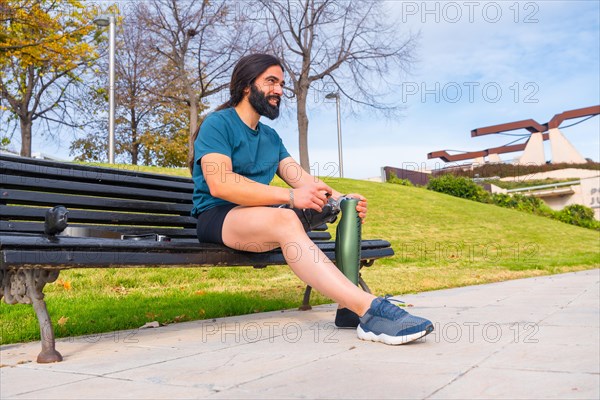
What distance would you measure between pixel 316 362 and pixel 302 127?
2098 centimetres

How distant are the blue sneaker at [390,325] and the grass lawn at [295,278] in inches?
70.6

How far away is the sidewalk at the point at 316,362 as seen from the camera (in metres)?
1.96

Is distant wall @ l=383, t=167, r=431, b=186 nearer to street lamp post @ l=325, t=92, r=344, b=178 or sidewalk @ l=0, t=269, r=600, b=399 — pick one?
street lamp post @ l=325, t=92, r=344, b=178

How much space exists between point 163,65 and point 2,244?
23.3m

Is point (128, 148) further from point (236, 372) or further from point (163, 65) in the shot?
point (236, 372)

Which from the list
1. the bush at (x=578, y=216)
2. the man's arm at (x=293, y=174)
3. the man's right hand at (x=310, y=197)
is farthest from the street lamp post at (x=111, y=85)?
the bush at (x=578, y=216)

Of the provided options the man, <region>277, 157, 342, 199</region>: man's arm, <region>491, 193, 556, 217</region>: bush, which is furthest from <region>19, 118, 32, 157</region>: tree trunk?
the man

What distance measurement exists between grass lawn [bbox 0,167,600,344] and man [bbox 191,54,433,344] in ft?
3.89

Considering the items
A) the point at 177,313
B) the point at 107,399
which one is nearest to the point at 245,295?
the point at 177,313

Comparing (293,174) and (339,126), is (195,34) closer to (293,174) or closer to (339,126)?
(339,126)

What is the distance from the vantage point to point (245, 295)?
5641mm

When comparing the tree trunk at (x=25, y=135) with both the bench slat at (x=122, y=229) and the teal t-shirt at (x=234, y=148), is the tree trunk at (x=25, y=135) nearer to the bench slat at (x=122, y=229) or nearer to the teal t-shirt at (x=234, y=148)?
the bench slat at (x=122, y=229)

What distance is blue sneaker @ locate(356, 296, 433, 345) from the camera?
270cm

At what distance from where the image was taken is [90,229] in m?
3.36
